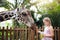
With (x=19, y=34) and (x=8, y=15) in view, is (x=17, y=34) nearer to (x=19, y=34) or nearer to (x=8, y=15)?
(x=19, y=34)

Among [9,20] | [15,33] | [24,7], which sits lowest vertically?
[15,33]

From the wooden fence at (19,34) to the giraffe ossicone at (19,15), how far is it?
0.22m

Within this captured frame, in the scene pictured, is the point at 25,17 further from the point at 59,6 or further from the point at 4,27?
the point at 59,6

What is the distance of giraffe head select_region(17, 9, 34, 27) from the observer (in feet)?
17.3

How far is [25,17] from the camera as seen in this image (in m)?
5.36

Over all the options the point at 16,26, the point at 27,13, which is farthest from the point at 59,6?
the point at 16,26

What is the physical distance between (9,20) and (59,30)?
140 cm

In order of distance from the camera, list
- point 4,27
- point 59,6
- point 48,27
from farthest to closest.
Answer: point 59,6 < point 4,27 < point 48,27

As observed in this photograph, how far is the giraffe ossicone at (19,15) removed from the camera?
207 inches

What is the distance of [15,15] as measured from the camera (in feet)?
17.3

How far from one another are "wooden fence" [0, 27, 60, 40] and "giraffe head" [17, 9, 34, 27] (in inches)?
7.5

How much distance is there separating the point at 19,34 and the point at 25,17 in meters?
0.48

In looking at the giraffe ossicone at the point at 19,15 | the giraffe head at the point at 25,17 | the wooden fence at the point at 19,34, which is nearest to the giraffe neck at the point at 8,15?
the giraffe ossicone at the point at 19,15

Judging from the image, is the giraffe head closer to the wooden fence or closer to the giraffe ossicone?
the giraffe ossicone
